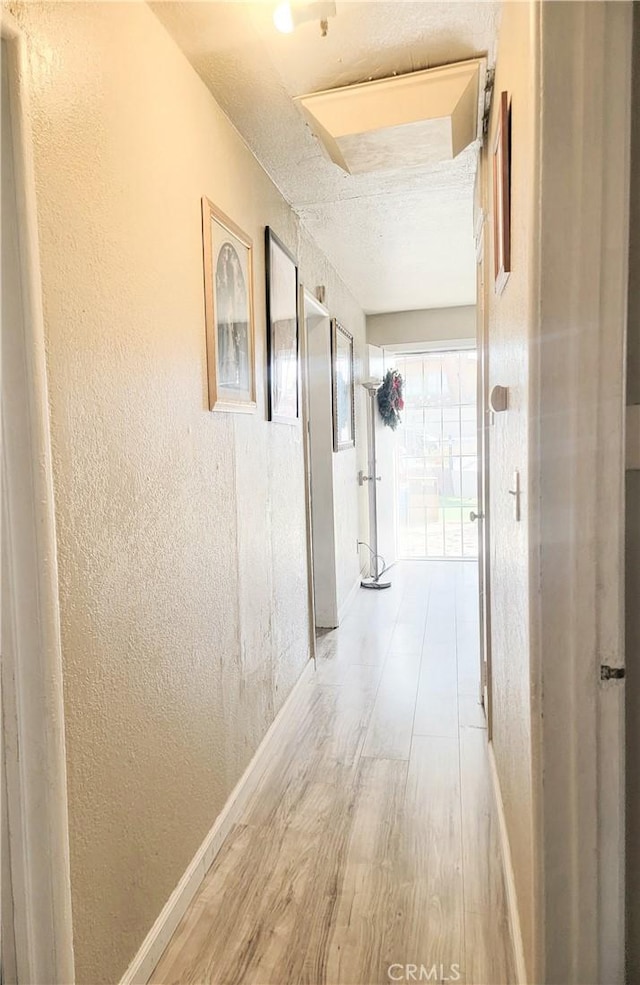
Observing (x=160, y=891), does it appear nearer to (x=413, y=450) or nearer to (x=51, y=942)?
Result: (x=51, y=942)

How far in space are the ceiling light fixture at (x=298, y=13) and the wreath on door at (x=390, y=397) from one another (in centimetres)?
374

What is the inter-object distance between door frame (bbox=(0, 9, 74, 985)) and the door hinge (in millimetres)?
976

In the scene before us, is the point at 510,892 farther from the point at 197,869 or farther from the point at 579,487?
the point at 579,487

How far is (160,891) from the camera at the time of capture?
1.44 meters

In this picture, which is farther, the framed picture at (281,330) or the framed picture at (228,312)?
the framed picture at (281,330)

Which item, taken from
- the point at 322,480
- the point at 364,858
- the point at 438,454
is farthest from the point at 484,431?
the point at 438,454

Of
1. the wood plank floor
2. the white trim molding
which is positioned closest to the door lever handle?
the wood plank floor

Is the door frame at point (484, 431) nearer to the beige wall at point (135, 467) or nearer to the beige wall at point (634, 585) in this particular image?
the beige wall at point (135, 467)

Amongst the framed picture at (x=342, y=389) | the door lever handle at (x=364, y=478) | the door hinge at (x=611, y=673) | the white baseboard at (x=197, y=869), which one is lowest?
the white baseboard at (x=197, y=869)

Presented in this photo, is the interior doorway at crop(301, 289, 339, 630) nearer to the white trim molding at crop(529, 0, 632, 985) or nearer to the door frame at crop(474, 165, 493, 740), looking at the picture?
the door frame at crop(474, 165, 493, 740)

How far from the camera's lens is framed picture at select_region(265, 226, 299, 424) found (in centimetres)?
234

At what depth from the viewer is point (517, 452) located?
1.24 meters

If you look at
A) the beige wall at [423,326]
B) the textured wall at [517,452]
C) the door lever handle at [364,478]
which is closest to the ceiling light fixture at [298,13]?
the textured wall at [517,452]

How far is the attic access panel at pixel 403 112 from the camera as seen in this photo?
5.74 ft
